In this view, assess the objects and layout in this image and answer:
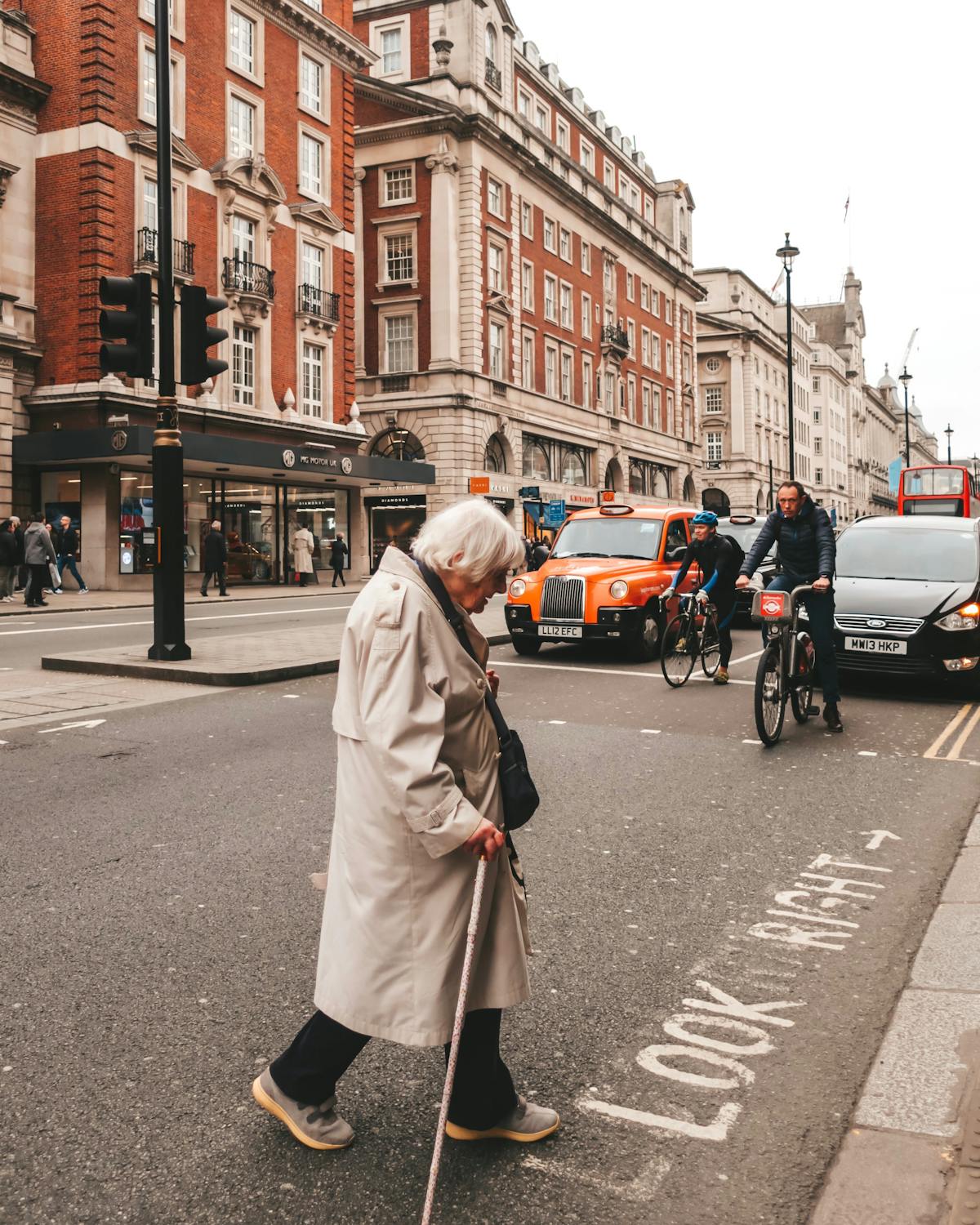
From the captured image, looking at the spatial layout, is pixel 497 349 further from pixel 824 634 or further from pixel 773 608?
pixel 773 608

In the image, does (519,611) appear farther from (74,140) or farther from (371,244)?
(371,244)

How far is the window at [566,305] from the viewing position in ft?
174

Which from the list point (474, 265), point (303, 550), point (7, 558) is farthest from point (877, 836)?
point (474, 265)

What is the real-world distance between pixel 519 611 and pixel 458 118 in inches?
1397

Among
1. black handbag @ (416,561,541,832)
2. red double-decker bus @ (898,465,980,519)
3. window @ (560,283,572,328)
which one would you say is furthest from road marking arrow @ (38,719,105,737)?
window @ (560,283,572,328)

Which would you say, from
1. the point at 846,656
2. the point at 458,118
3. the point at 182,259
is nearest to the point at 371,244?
the point at 458,118

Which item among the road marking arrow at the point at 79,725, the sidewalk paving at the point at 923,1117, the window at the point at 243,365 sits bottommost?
the sidewalk paving at the point at 923,1117

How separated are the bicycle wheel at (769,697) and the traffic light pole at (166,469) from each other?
6.13 m

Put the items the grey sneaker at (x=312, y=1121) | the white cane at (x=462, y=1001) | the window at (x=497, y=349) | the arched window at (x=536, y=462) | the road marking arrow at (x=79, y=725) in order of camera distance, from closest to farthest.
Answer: the white cane at (x=462, y=1001)
the grey sneaker at (x=312, y=1121)
the road marking arrow at (x=79, y=725)
the window at (x=497, y=349)
the arched window at (x=536, y=462)

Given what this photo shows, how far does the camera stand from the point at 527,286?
162ft

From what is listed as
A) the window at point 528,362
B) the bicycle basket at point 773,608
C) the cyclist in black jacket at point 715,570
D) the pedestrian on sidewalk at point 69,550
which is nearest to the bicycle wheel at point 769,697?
the bicycle basket at point 773,608

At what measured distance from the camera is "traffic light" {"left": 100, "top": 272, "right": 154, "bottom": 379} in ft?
34.1

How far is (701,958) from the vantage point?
3936mm

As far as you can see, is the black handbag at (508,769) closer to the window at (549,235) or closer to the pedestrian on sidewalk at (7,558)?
the pedestrian on sidewalk at (7,558)
